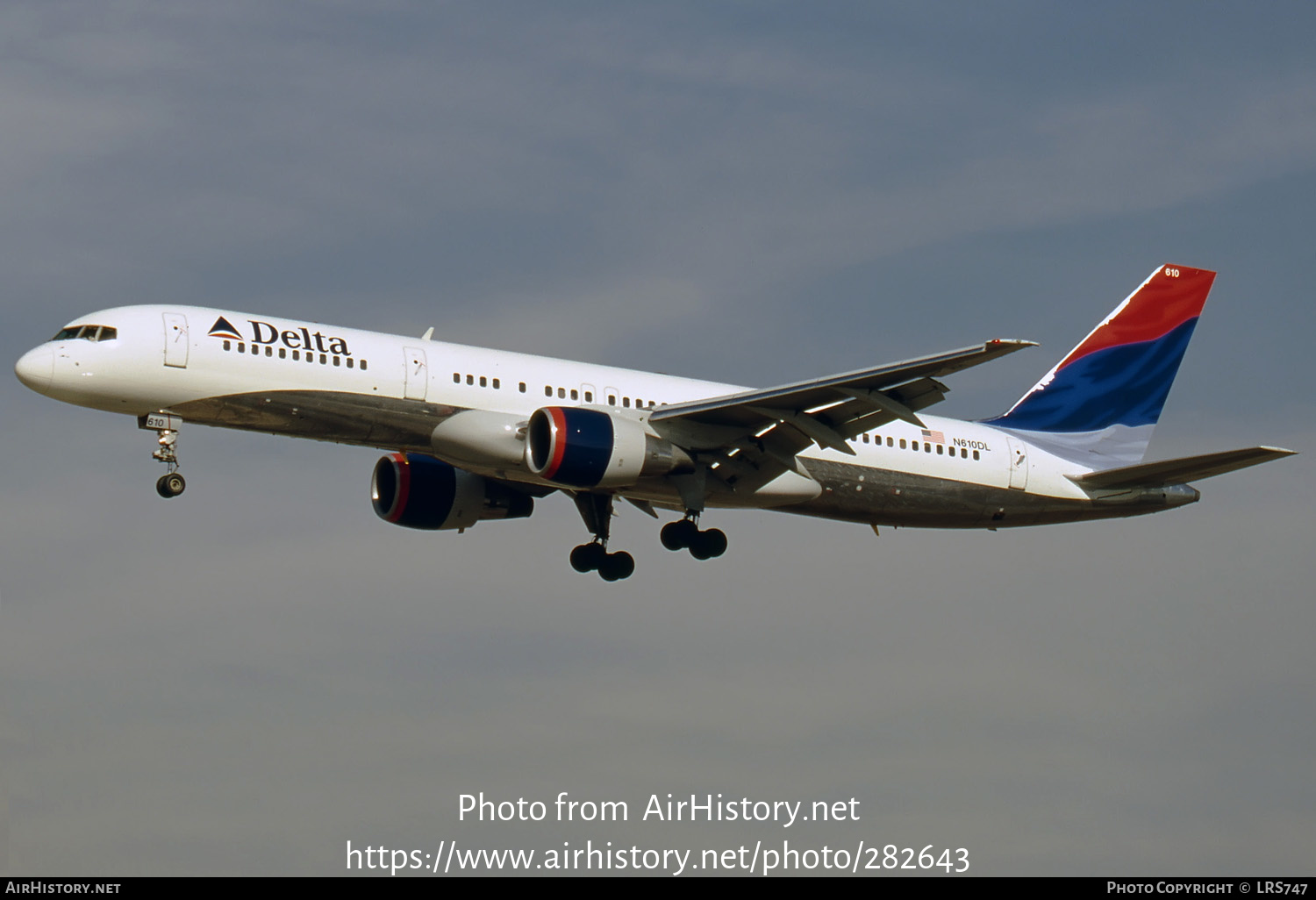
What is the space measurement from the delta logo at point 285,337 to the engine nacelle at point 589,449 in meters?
4.19

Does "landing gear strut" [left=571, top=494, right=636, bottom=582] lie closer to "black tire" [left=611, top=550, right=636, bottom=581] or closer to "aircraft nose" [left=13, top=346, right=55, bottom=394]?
"black tire" [left=611, top=550, right=636, bottom=581]

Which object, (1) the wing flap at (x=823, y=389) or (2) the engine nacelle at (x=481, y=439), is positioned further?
(2) the engine nacelle at (x=481, y=439)

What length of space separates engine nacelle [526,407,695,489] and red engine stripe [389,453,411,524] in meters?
5.98

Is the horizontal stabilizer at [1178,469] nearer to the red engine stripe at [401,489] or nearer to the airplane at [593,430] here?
the airplane at [593,430]

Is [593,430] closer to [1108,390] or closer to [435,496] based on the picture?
[435,496]

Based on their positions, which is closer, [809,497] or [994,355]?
[994,355]

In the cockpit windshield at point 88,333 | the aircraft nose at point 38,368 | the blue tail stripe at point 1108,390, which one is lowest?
the aircraft nose at point 38,368

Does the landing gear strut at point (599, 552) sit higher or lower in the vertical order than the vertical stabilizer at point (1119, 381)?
lower

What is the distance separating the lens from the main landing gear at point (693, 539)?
123 ft

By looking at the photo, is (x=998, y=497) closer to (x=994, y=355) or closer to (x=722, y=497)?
(x=722, y=497)

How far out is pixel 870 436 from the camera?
125 feet

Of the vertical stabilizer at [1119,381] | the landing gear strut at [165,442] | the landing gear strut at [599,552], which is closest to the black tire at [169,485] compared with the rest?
the landing gear strut at [165,442]

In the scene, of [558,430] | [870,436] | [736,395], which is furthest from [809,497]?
[558,430]

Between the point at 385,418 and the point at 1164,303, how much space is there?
2296 centimetres
